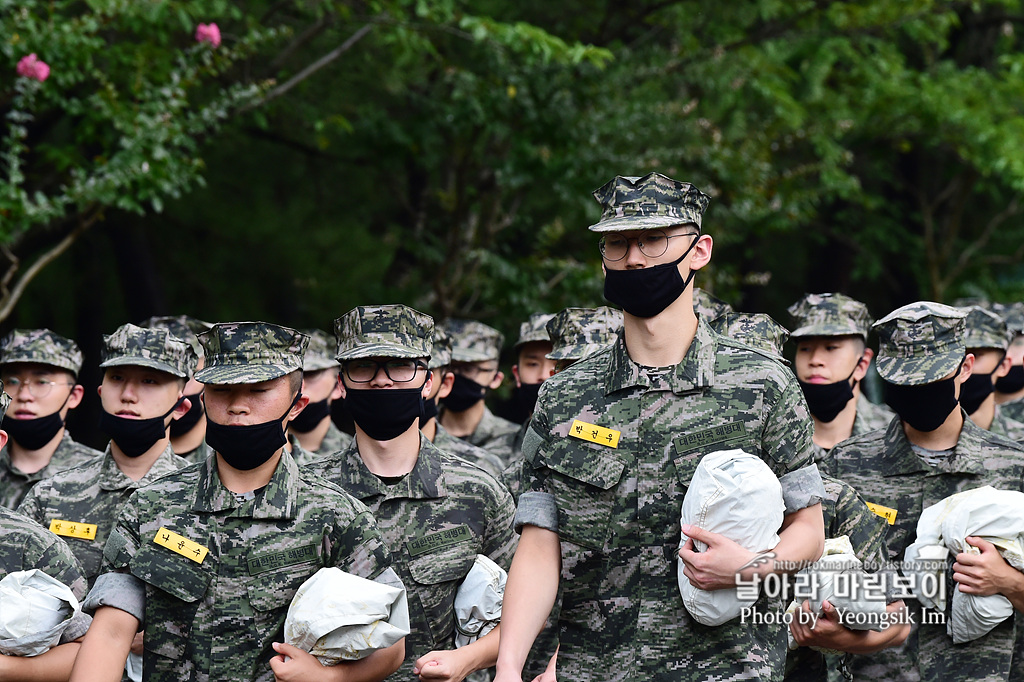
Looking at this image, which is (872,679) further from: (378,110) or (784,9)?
(784,9)

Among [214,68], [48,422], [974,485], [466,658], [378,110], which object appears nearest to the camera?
[466,658]

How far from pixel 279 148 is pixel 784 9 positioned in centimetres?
595

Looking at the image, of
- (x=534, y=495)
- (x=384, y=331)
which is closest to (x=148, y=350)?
(x=384, y=331)

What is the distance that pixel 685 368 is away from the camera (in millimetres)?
3984

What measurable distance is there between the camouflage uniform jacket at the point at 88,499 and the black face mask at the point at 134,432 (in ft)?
0.42

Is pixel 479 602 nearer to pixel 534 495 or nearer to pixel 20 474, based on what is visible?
pixel 534 495

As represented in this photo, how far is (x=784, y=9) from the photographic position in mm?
12875

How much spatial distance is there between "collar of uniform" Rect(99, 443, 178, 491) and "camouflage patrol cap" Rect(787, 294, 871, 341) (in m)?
3.57

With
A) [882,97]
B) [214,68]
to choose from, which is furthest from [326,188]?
[882,97]

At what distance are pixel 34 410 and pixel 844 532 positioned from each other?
15.4 ft

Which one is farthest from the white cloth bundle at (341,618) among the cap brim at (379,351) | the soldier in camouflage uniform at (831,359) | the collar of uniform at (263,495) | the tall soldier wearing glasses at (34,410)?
the soldier in camouflage uniform at (831,359)

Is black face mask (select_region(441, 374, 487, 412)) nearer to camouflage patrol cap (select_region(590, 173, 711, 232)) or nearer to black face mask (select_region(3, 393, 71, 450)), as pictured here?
black face mask (select_region(3, 393, 71, 450))

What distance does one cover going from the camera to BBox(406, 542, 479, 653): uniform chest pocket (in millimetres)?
4922

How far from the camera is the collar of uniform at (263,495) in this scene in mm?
4199
